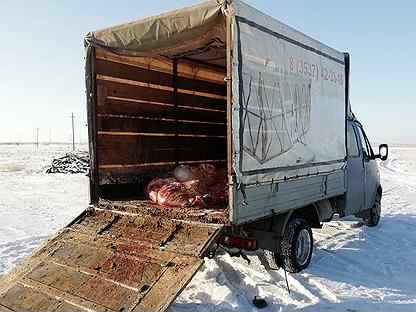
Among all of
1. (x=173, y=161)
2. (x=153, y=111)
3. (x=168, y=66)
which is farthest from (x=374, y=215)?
Answer: (x=168, y=66)

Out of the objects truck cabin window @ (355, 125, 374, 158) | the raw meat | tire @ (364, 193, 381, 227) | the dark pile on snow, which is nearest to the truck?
the raw meat

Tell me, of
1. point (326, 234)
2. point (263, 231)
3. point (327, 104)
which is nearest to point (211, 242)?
point (263, 231)

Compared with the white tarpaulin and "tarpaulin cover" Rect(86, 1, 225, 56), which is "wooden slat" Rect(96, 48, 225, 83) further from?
the white tarpaulin

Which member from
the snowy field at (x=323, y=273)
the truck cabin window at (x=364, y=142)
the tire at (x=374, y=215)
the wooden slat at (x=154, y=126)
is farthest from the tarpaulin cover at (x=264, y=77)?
the tire at (x=374, y=215)

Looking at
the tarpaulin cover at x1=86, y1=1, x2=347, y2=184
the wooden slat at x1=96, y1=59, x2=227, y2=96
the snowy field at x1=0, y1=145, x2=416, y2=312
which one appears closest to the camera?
the tarpaulin cover at x1=86, y1=1, x2=347, y2=184

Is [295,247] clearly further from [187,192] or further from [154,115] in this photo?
[154,115]

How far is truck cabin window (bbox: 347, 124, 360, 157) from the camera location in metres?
6.75

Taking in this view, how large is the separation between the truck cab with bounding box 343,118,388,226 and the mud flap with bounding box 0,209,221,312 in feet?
12.3

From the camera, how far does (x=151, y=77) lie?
21.0ft

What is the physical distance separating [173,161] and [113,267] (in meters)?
3.37

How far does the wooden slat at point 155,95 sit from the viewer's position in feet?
18.4

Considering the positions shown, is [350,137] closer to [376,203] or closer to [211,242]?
[376,203]

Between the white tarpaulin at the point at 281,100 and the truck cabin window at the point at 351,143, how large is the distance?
0.75 m

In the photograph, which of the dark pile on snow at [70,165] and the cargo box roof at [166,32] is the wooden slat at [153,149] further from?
the dark pile on snow at [70,165]
